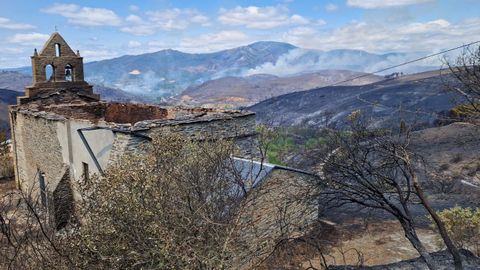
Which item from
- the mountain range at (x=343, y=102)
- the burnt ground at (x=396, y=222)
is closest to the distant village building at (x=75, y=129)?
the burnt ground at (x=396, y=222)

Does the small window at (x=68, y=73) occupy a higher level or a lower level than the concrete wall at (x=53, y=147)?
higher

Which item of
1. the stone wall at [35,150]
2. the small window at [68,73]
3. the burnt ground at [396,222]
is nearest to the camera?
the burnt ground at [396,222]

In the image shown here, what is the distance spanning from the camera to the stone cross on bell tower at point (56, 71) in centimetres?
2231

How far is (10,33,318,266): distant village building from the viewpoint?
40.9 ft

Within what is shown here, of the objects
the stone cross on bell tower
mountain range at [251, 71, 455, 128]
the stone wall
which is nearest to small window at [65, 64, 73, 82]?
the stone cross on bell tower

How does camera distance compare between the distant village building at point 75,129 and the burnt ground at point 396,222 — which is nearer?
the distant village building at point 75,129

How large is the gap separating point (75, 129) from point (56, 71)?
9.69 m

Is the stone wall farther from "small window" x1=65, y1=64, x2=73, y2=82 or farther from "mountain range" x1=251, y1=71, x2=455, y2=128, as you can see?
"mountain range" x1=251, y1=71, x2=455, y2=128

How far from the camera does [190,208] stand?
7457 mm

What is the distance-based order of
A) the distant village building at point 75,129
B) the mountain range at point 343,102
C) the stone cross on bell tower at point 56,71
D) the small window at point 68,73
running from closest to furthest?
the distant village building at point 75,129, the stone cross on bell tower at point 56,71, the small window at point 68,73, the mountain range at point 343,102

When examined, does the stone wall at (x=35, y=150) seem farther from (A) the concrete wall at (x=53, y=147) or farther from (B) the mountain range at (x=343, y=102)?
(B) the mountain range at (x=343, y=102)

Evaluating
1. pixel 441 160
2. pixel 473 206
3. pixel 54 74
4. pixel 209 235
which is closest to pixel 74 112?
pixel 54 74

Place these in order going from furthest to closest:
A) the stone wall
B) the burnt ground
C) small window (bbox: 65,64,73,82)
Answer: small window (bbox: 65,64,73,82), the stone wall, the burnt ground

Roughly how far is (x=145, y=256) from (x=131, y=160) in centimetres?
256
